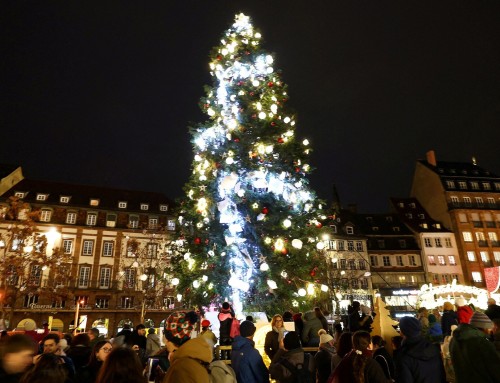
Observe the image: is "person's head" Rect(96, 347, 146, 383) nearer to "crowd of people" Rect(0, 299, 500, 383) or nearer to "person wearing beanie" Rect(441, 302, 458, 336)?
"crowd of people" Rect(0, 299, 500, 383)

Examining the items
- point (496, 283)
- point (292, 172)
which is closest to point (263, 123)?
point (292, 172)

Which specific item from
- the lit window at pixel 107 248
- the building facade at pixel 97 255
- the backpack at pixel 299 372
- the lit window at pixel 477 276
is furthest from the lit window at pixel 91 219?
the lit window at pixel 477 276

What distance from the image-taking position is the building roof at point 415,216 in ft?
182

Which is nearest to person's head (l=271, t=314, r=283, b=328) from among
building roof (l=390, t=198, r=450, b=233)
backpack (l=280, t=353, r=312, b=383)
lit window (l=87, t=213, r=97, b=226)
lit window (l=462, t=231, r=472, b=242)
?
backpack (l=280, t=353, r=312, b=383)

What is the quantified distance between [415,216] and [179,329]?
6077 cm

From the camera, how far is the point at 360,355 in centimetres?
448

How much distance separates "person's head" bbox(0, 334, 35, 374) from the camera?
3.42m

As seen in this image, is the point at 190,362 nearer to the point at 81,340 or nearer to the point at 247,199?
the point at 81,340

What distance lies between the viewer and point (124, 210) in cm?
4966

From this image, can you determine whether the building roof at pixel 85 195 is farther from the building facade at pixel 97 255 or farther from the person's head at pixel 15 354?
the person's head at pixel 15 354

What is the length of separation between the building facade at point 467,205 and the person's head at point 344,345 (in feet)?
176

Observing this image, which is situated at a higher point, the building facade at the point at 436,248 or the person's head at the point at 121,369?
the building facade at the point at 436,248

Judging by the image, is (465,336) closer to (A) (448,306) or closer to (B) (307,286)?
(A) (448,306)

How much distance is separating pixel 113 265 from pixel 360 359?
150 feet
